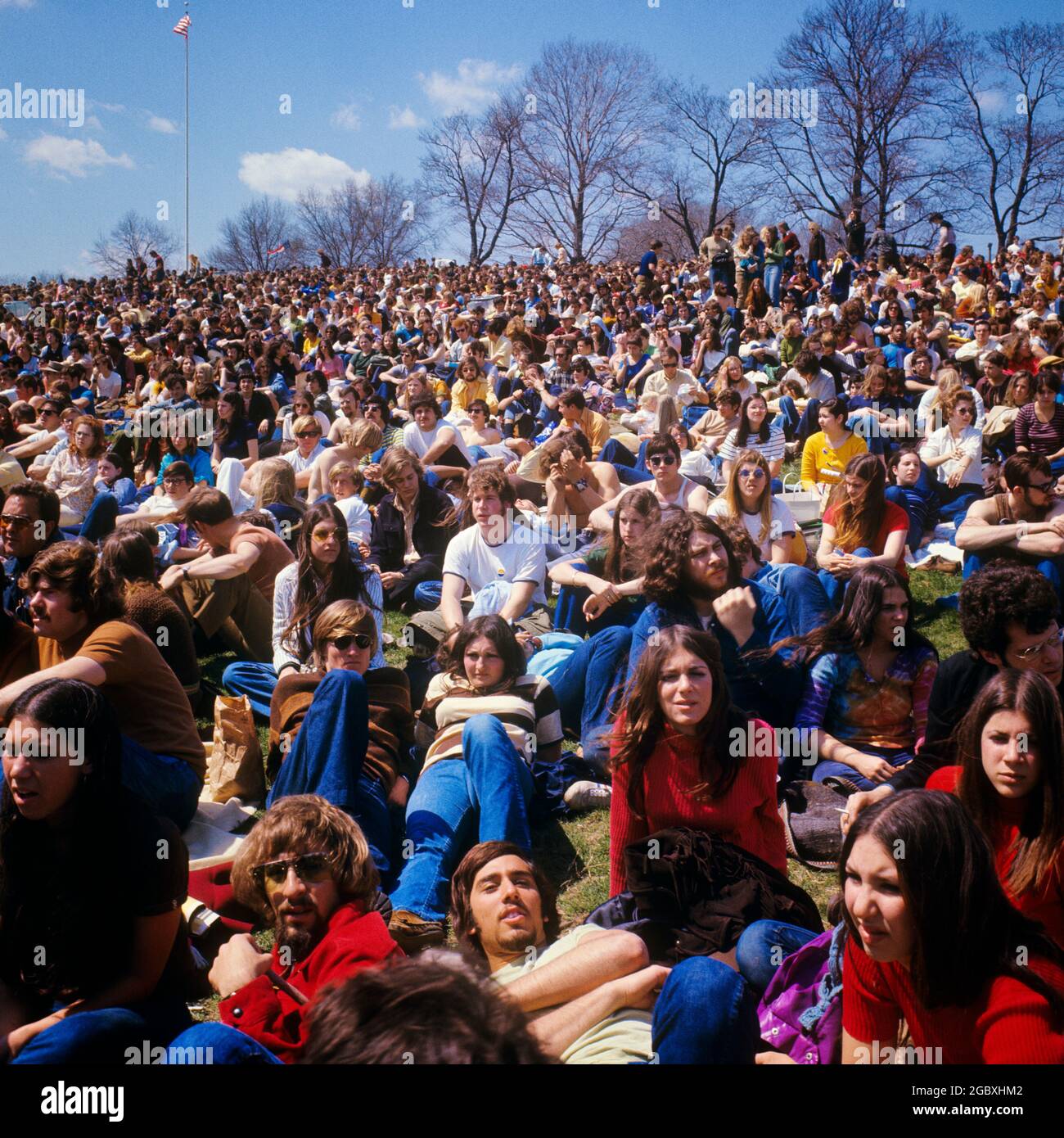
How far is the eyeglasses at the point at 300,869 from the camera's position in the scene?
315cm

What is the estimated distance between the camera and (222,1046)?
2373mm

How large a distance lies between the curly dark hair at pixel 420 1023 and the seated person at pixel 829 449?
697 centimetres

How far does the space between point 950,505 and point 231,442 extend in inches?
255

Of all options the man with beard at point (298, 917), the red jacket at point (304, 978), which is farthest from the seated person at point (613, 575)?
the red jacket at point (304, 978)

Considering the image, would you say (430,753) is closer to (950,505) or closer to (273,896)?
(273,896)

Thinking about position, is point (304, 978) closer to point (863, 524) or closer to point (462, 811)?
point (462, 811)

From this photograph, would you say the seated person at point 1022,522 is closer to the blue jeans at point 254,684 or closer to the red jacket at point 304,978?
the blue jeans at point 254,684

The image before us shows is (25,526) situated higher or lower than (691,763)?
higher

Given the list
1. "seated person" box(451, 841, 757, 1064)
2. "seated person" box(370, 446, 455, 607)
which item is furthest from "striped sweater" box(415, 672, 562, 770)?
"seated person" box(370, 446, 455, 607)

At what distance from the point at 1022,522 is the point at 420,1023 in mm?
5279

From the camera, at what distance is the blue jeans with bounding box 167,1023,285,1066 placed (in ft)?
7.72

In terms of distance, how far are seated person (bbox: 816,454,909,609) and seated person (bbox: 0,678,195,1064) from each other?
423 cm

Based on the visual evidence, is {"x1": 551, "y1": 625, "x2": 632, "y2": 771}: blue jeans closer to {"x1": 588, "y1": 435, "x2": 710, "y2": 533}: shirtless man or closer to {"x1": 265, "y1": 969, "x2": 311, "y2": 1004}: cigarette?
{"x1": 588, "y1": 435, "x2": 710, "y2": 533}: shirtless man

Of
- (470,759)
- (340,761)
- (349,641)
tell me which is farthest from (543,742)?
(340,761)
